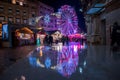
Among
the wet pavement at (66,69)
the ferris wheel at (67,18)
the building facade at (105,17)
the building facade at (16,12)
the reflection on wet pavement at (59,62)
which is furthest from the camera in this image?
the building facade at (16,12)

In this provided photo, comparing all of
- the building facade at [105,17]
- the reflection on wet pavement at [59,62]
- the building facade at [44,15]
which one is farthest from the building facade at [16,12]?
the reflection on wet pavement at [59,62]

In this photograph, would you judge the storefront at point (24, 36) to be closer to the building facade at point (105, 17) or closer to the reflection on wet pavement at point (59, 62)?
the building facade at point (105, 17)

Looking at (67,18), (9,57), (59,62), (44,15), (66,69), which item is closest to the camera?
(66,69)

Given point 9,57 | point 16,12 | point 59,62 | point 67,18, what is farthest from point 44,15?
point 59,62

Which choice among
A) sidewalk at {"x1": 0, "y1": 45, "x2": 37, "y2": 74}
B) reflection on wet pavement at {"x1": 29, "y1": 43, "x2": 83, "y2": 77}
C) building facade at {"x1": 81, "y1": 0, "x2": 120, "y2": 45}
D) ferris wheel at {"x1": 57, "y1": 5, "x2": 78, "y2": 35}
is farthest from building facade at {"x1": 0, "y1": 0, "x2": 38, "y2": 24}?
reflection on wet pavement at {"x1": 29, "y1": 43, "x2": 83, "y2": 77}

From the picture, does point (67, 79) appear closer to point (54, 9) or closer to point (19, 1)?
point (19, 1)

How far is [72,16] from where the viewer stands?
56312 millimetres

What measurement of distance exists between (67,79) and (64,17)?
1959 inches

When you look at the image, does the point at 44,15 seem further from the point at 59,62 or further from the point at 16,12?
the point at 59,62

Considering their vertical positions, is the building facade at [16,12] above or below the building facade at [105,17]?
above

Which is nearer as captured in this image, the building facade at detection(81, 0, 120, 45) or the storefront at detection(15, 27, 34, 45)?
the building facade at detection(81, 0, 120, 45)

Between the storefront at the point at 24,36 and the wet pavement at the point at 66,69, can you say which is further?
the storefront at the point at 24,36

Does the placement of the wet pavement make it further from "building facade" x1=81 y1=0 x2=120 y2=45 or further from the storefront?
the storefront

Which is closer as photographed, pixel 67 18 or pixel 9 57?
pixel 9 57
